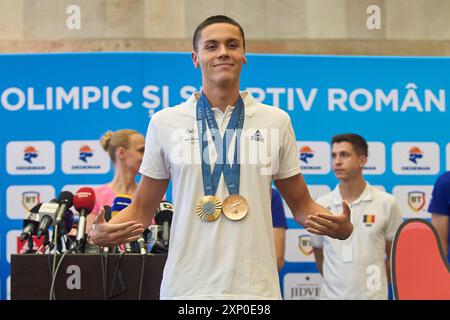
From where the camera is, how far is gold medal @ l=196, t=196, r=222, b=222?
2609 mm

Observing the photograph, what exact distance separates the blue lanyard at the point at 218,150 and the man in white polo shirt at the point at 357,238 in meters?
3.24

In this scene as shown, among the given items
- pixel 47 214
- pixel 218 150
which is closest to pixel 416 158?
pixel 47 214

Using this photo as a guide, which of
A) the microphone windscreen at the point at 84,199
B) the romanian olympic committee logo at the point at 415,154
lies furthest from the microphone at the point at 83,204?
the romanian olympic committee logo at the point at 415,154

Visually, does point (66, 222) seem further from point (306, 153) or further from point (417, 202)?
point (417, 202)

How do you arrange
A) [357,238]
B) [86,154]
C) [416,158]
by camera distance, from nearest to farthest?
1. [357,238]
2. [86,154]
3. [416,158]

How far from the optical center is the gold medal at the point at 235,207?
8.57 ft

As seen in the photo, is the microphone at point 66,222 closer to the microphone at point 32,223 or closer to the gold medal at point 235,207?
the microphone at point 32,223

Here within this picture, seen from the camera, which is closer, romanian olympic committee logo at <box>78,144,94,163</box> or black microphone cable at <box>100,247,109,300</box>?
black microphone cable at <box>100,247,109,300</box>

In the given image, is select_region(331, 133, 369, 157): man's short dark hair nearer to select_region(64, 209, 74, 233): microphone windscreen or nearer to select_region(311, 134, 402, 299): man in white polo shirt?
select_region(311, 134, 402, 299): man in white polo shirt

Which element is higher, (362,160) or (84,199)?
(362,160)

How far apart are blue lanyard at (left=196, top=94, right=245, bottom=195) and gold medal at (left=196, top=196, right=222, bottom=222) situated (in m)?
0.04

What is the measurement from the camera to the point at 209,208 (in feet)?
8.59

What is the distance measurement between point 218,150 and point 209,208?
0.66 feet

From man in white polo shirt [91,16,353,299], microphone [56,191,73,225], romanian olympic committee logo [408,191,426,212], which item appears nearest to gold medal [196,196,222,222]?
man in white polo shirt [91,16,353,299]
